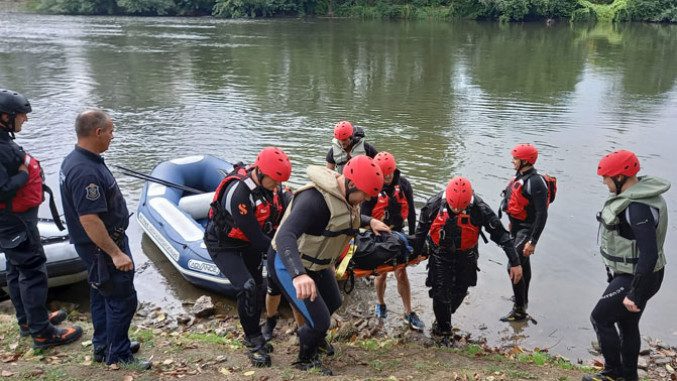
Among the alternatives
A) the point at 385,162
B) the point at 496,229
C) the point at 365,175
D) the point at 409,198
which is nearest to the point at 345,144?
the point at 409,198

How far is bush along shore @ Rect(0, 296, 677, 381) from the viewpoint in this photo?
4.49 m

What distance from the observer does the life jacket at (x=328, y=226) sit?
163 inches

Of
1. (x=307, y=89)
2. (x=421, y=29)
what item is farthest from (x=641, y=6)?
(x=307, y=89)

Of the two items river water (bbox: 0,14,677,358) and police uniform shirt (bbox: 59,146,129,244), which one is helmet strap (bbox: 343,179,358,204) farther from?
river water (bbox: 0,14,677,358)

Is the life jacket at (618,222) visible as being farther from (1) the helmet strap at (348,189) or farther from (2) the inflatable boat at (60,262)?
(2) the inflatable boat at (60,262)

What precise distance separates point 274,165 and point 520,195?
282cm

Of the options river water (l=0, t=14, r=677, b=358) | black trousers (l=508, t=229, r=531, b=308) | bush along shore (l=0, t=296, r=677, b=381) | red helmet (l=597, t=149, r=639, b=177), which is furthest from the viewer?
river water (l=0, t=14, r=677, b=358)

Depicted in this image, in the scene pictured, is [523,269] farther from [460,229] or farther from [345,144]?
[345,144]

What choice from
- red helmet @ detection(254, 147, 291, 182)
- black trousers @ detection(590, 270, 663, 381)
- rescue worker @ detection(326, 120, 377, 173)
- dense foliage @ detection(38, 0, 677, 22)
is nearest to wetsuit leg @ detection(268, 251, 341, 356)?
red helmet @ detection(254, 147, 291, 182)

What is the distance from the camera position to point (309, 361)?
471 cm

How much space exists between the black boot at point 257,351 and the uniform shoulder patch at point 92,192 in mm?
1853

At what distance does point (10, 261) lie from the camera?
4.86m

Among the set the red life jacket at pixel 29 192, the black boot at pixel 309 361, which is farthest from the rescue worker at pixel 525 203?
the red life jacket at pixel 29 192

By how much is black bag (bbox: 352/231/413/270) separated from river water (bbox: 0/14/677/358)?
1.32m
